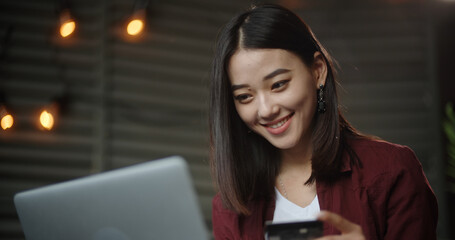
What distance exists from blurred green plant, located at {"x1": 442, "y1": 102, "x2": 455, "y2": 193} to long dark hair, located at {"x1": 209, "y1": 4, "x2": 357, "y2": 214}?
139cm

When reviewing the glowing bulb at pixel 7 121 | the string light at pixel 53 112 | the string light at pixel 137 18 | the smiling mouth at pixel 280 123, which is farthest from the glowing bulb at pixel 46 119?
the smiling mouth at pixel 280 123

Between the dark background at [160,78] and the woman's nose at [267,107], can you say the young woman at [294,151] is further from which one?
the dark background at [160,78]

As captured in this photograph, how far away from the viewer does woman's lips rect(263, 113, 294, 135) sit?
1.61m

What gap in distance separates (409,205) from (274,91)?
2.03 ft

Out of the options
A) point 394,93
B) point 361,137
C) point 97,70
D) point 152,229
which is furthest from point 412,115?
point 152,229

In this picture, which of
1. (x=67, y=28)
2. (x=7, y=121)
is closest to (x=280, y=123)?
(x=67, y=28)

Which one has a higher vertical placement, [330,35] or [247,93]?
[330,35]

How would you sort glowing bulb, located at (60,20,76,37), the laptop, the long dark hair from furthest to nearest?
glowing bulb, located at (60,20,76,37)
the long dark hair
the laptop

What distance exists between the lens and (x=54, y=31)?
3.25m

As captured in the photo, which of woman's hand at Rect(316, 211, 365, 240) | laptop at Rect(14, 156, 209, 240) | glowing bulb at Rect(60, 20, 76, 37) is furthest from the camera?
glowing bulb at Rect(60, 20, 76, 37)

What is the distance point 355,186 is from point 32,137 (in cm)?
244

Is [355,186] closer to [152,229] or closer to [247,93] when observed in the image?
[247,93]

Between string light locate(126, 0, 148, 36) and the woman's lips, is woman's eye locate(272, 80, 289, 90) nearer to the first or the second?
the woman's lips

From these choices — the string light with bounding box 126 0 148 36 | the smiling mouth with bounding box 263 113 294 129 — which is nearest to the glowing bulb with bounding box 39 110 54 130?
the string light with bounding box 126 0 148 36
